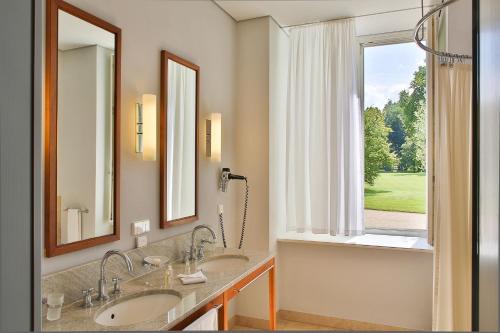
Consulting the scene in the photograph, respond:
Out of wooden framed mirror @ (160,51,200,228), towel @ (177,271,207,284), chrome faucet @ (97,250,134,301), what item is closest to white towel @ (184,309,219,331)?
towel @ (177,271,207,284)

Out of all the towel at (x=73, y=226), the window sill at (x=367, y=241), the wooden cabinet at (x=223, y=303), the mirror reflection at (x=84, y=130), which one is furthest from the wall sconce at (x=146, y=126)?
the window sill at (x=367, y=241)

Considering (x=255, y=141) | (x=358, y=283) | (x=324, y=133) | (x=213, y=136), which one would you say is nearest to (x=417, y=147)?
(x=324, y=133)

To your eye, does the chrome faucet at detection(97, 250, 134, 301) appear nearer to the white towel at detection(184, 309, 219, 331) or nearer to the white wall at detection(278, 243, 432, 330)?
the white towel at detection(184, 309, 219, 331)

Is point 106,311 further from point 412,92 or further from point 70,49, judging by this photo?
point 412,92

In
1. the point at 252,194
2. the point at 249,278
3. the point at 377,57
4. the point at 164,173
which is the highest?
the point at 377,57

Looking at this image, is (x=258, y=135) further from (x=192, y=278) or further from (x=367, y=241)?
(x=192, y=278)

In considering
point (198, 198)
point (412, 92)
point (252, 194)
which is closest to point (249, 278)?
point (198, 198)

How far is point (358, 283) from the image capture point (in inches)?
83.0

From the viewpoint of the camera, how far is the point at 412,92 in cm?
231

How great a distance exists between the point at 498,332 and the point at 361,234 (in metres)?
1.96

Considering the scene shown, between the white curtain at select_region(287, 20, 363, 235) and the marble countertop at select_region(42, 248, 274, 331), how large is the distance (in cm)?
73

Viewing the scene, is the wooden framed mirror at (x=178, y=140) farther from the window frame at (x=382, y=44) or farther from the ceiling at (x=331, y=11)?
the window frame at (x=382, y=44)

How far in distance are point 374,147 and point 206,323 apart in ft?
5.56

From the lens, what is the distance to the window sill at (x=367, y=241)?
1999 mm
